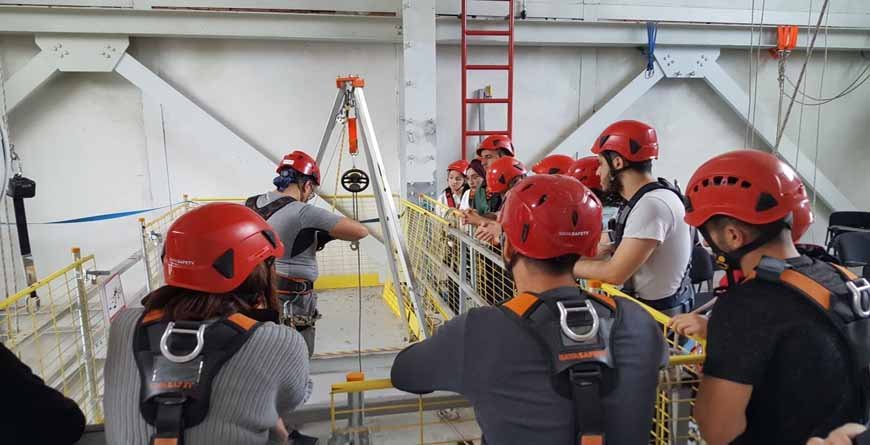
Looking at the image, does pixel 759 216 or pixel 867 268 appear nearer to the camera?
pixel 759 216

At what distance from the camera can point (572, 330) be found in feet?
3.58

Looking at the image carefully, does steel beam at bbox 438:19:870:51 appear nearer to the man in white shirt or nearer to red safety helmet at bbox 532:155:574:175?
red safety helmet at bbox 532:155:574:175

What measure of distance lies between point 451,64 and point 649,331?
5.85 m

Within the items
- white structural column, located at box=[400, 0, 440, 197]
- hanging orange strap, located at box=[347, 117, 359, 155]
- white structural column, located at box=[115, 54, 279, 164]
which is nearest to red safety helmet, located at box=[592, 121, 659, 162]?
hanging orange strap, located at box=[347, 117, 359, 155]

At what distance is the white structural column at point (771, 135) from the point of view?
699cm

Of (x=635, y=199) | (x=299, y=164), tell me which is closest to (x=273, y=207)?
(x=299, y=164)

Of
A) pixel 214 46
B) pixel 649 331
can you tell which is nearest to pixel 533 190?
Answer: pixel 649 331

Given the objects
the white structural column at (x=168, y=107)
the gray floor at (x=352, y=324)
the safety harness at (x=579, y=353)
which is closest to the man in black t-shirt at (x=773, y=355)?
the safety harness at (x=579, y=353)

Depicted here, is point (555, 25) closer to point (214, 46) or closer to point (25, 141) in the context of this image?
point (214, 46)

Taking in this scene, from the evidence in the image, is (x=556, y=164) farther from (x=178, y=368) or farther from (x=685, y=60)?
(x=685, y=60)

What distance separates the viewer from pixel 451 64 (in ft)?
21.4

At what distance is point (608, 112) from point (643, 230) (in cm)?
514

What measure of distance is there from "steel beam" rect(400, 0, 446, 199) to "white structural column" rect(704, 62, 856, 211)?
163 inches

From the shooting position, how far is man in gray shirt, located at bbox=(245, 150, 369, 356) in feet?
9.46
